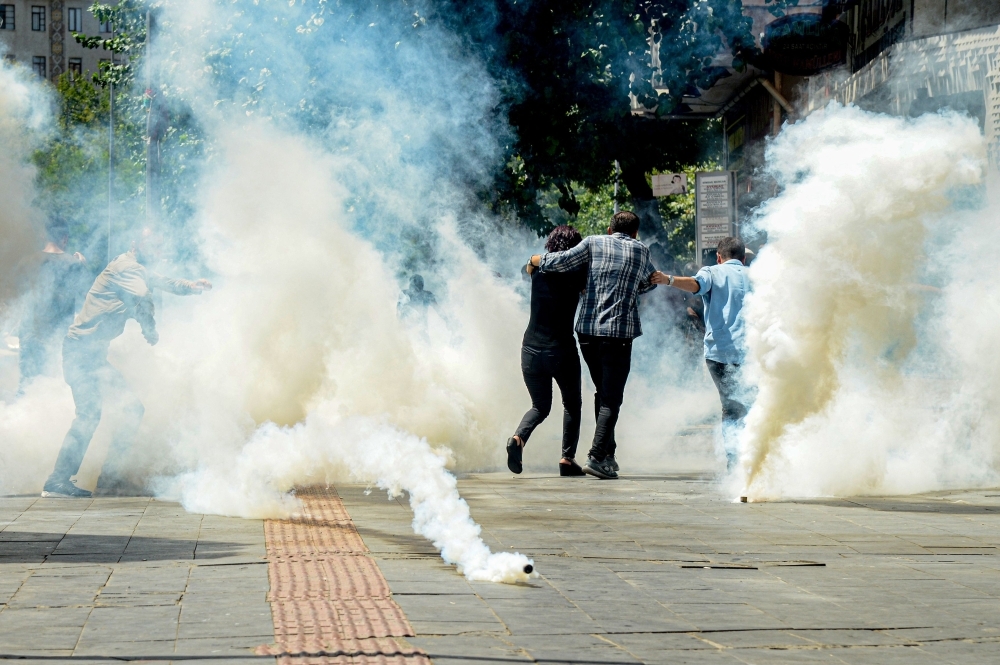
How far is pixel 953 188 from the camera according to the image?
7.58m

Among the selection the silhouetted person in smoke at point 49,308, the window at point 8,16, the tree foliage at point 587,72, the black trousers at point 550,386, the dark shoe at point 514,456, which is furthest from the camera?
the window at point 8,16

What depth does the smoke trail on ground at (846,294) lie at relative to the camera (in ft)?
24.3

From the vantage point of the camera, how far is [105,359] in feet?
25.9

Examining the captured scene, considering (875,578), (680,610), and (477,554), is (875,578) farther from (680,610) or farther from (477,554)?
(477,554)

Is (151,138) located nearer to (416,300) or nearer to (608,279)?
(416,300)

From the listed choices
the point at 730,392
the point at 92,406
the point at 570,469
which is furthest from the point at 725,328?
the point at 92,406

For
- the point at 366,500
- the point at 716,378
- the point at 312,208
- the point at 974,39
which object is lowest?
the point at 366,500

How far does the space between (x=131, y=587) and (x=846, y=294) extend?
14.7 feet

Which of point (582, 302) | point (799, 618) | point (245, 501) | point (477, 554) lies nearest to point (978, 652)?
point (799, 618)

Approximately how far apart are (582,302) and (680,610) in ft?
14.3

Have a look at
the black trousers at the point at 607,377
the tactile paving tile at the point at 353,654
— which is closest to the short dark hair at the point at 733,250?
the black trousers at the point at 607,377

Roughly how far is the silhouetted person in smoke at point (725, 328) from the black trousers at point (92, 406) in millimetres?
3394

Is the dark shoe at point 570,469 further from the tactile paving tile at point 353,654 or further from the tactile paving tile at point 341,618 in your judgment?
the tactile paving tile at point 353,654

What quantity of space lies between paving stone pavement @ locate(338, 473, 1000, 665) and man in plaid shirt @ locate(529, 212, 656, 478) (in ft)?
3.29
